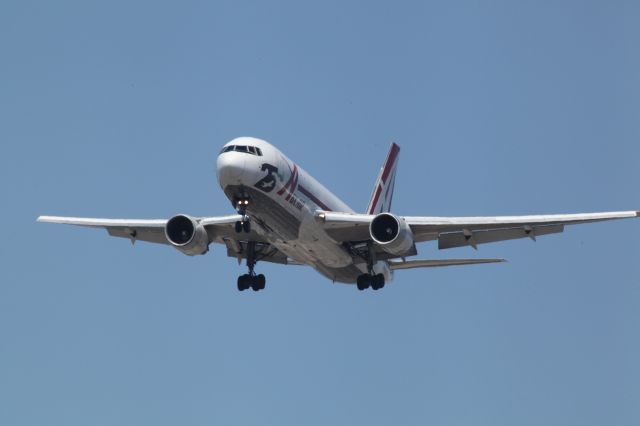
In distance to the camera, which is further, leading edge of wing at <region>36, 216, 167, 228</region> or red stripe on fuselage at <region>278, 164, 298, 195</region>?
leading edge of wing at <region>36, 216, 167, 228</region>

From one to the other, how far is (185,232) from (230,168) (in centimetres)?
574

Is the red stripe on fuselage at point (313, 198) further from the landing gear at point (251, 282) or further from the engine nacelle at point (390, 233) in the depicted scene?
the landing gear at point (251, 282)

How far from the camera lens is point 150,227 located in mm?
48188

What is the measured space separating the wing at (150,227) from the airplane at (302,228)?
4 centimetres

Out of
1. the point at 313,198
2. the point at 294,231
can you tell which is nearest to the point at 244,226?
the point at 294,231

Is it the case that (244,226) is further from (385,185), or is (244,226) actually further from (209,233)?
(385,185)

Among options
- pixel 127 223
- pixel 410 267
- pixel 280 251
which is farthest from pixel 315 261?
pixel 127 223

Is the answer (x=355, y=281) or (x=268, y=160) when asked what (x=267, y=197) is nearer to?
(x=268, y=160)

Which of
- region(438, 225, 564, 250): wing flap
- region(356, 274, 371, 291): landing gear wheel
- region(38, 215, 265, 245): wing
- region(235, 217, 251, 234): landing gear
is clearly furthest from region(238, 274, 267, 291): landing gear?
region(438, 225, 564, 250): wing flap

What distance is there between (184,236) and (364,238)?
702cm

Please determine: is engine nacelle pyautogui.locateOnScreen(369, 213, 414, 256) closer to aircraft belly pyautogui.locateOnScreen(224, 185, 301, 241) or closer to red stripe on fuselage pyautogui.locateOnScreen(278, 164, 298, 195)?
aircraft belly pyautogui.locateOnScreen(224, 185, 301, 241)

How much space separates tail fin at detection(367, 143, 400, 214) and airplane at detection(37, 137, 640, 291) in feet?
17.2

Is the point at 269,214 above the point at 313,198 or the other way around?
the other way around

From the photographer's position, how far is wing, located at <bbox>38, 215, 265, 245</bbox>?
4588 centimetres
